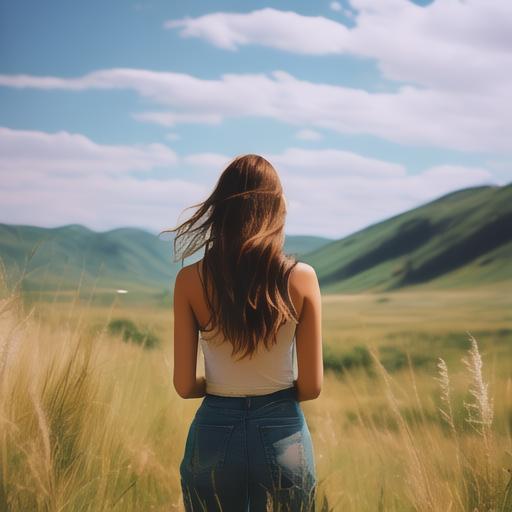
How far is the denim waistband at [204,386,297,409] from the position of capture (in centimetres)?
211

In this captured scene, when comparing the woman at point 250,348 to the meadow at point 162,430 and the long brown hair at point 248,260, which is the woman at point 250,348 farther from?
the meadow at point 162,430

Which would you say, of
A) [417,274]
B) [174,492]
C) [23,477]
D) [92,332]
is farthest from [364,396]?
[417,274]

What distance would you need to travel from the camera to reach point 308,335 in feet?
6.98

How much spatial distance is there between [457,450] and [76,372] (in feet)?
5.44

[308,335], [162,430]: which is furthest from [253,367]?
[162,430]

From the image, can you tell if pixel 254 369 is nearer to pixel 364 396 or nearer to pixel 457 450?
pixel 457 450

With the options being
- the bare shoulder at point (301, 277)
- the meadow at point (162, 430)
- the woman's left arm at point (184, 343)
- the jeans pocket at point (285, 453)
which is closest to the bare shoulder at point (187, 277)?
the woman's left arm at point (184, 343)

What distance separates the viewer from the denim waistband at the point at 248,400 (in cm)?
211

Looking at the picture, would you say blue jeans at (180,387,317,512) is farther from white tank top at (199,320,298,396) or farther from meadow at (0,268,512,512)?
meadow at (0,268,512,512)

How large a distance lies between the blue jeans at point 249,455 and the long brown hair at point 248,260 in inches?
7.0

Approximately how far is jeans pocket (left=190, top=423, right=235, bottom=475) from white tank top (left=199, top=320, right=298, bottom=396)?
0.11m

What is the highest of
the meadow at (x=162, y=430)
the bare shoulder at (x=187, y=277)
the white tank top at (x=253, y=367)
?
the bare shoulder at (x=187, y=277)

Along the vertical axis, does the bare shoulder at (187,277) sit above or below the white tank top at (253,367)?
above

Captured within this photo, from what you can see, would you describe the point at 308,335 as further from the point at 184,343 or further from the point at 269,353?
the point at 184,343
